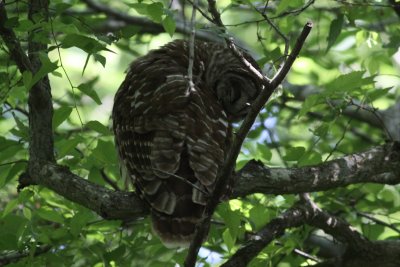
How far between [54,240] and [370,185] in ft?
5.56

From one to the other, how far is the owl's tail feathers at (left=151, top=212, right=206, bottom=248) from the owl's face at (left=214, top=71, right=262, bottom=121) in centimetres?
88

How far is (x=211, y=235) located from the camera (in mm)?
3859

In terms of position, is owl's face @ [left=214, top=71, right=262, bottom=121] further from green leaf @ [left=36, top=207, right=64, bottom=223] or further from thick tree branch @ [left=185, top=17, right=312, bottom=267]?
thick tree branch @ [left=185, top=17, right=312, bottom=267]

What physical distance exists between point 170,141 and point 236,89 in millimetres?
762

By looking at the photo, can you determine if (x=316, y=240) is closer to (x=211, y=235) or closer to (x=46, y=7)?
(x=211, y=235)

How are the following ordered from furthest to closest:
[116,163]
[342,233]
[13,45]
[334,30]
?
[334,30] → [342,233] → [116,163] → [13,45]

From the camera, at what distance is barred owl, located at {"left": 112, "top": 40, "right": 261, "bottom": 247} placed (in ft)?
10.7

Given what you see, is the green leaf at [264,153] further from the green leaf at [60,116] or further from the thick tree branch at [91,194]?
the green leaf at [60,116]

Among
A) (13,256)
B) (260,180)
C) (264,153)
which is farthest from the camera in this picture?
(264,153)

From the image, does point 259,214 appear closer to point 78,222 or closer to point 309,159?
point 309,159

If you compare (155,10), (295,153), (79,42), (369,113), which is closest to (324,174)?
(295,153)

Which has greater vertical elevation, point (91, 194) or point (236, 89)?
point (236, 89)

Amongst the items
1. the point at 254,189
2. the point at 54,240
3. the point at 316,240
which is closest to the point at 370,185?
the point at 316,240

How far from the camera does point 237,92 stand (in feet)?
13.1
